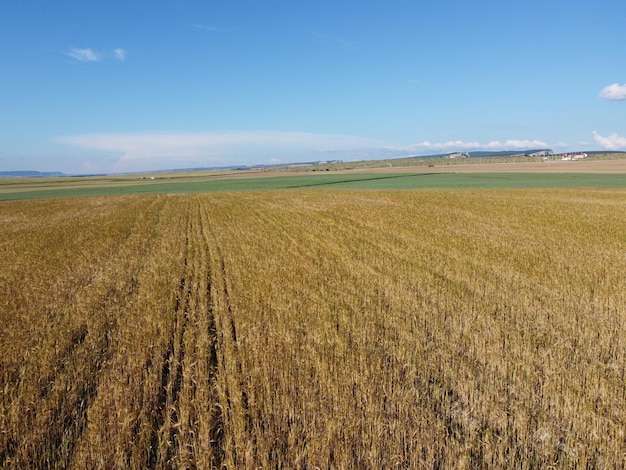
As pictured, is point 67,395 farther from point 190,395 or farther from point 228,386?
point 228,386

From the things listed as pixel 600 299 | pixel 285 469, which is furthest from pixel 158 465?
pixel 600 299

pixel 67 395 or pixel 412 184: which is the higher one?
pixel 412 184

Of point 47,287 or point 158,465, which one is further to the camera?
point 47,287

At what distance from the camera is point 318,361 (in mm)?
6008

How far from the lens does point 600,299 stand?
8.80 metres

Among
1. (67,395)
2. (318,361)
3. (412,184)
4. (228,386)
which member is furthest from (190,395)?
(412,184)

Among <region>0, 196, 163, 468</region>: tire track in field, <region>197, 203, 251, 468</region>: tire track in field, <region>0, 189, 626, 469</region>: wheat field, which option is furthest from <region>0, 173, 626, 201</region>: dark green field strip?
<region>0, 196, 163, 468</region>: tire track in field

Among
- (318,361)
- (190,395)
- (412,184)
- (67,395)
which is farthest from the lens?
(412,184)

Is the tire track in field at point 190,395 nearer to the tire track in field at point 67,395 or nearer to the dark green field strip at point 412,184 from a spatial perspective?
the tire track in field at point 67,395

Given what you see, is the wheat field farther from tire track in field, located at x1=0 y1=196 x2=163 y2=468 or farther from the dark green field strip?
the dark green field strip

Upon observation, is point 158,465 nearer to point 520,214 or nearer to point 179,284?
point 179,284

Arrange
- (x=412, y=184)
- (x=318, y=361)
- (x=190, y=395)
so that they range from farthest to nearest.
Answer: (x=412, y=184) → (x=318, y=361) → (x=190, y=395)

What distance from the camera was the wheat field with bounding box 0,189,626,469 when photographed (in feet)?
13.8

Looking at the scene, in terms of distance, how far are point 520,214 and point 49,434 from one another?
2522 centimetres
